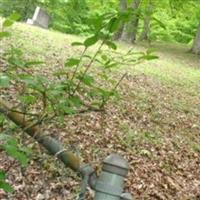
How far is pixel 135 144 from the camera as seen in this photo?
20.8 ft

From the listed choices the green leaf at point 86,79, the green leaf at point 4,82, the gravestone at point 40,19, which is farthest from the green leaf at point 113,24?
the gravestone at point 40,19

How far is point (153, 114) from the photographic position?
8148mm

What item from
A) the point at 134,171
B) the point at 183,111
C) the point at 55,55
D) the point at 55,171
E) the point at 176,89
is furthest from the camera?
the point at 176,89

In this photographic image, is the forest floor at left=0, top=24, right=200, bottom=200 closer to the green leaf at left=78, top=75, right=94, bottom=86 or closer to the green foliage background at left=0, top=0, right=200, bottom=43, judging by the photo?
the green leaf at left=78, top=75, right=94, bottom=86

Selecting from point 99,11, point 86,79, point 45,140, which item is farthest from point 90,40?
point 99,11

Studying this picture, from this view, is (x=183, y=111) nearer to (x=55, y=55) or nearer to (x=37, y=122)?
(x=55, y=55)

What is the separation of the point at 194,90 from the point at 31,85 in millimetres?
10586

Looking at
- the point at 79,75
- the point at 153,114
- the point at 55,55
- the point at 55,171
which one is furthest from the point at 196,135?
the point at 79,75

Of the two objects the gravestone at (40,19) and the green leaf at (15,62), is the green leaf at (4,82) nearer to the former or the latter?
the green leaf at (15,62)

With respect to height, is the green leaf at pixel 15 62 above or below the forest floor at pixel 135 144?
above

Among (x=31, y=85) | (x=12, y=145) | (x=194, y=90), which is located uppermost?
(x=31, y=85)

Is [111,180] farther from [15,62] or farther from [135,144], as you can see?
[135,144]

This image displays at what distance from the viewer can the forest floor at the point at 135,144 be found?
4.81 metres

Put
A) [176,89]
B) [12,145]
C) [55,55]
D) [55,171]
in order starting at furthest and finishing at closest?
[176,89], [55,55], [55,171], [12,145]
